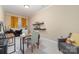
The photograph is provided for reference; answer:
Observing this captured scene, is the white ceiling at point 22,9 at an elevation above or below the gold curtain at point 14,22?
above

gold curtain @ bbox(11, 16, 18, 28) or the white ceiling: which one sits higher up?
the white ceiling

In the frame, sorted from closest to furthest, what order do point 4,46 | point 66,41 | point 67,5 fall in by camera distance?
point 4,46, point 67,5, point 66,41

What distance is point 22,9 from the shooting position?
2.39 m

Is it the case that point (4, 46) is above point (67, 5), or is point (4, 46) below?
below

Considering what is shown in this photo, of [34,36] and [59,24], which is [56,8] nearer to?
[59,24]

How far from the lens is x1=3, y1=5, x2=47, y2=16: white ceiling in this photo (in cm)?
232

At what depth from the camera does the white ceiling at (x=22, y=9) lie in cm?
232

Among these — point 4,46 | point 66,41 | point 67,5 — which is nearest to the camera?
point 4,46

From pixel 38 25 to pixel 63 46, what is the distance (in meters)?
0.89

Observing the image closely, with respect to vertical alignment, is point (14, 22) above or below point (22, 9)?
below
